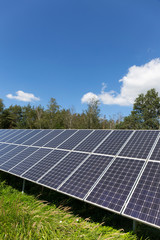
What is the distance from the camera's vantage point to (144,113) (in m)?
32.8

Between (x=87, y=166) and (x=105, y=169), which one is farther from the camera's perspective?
(x=87, y=166)

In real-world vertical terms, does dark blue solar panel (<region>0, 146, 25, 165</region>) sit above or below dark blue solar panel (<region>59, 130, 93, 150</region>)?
below

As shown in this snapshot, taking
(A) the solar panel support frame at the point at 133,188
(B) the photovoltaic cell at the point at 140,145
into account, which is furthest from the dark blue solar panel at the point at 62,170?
(A) the solar panel support frame at the point at 133,188

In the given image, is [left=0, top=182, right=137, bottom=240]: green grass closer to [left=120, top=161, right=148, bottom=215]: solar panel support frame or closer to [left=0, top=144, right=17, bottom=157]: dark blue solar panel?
[left=120, top=161, right=148, bottom=215]: solar panel support frame

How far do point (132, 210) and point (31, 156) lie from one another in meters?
6.46

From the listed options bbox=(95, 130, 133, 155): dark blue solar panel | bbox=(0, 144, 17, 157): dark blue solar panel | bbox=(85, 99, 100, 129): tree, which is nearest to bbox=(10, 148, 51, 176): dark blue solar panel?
bbox=(0, 144, 17, 157): dark blue solar panel

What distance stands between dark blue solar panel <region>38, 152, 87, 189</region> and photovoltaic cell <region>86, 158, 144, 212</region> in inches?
62.5

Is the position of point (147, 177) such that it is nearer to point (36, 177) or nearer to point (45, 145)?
point (36, 177)

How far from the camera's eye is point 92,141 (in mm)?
8852

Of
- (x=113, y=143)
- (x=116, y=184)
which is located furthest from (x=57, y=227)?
(x=113, y=143)

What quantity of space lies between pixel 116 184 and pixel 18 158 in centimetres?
642

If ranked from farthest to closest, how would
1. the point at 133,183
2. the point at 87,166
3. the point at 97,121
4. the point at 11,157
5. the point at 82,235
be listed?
the point at 97,121 → the point at 11,157 → the point at 87,166 → the point at 133,183 → the point at 82,235

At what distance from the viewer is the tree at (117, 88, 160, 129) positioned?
105ft

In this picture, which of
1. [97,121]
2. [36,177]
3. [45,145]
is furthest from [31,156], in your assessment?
[97,121]
